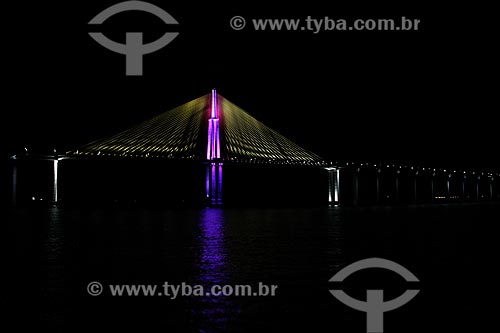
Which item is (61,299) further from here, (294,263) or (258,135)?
(258,135)

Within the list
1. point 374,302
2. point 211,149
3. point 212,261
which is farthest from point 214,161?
point 374,302

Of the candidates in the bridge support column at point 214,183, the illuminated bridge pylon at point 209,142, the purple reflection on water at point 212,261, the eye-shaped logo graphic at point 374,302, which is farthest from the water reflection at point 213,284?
the bridge support column at point 214,183

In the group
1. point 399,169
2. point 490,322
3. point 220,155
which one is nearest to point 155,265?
point 490,322

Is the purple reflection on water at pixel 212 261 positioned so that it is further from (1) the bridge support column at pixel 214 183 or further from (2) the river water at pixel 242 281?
(1) the bridge support column at pixel 214 183

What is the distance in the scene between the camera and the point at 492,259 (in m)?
6.62

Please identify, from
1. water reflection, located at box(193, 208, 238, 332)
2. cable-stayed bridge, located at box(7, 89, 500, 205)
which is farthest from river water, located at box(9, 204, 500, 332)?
cable-stayed bridge, located at box(7, 89, 500, 205)

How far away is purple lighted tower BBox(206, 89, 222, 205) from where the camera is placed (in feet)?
105

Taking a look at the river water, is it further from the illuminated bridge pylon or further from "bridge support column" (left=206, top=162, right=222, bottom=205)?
"bridge support column" (left=206, top=162, right=222, bottom=205)

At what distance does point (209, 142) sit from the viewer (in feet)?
107

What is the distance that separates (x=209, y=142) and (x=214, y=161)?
1.64 metres

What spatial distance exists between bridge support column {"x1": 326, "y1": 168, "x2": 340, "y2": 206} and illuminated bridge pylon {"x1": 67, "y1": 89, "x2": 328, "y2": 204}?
359 cm

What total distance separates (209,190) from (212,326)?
31.8 meters

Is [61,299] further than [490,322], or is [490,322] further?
→ [61,299]

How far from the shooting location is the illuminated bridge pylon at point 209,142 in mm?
31375
